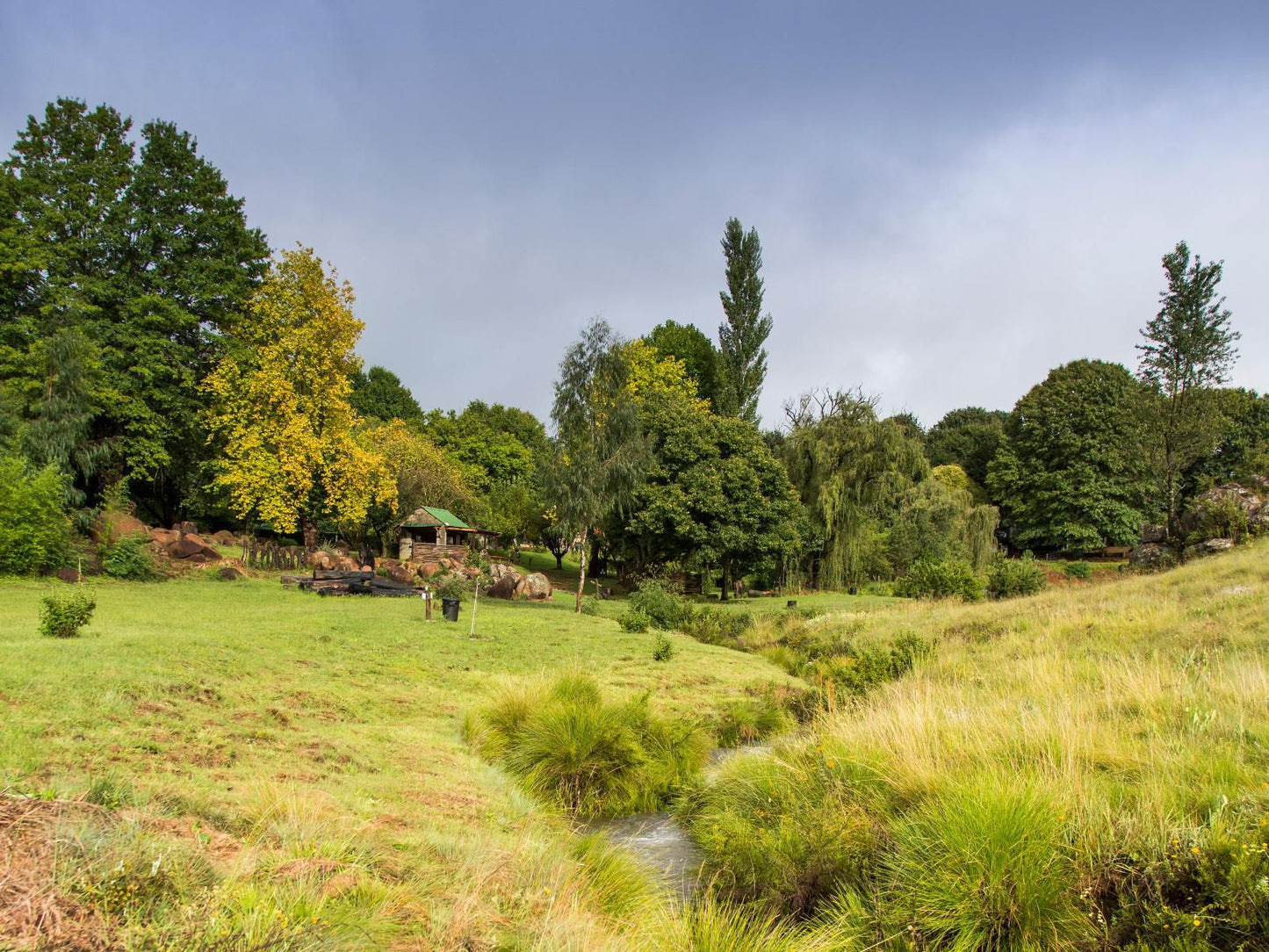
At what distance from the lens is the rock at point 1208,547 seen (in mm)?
20203

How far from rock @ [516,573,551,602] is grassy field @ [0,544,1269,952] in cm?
1847

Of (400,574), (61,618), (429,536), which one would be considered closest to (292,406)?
(400,574)

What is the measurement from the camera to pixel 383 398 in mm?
63344

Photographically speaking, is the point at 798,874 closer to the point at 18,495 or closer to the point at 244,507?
the point at 18,495

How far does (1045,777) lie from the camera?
16.9 feet

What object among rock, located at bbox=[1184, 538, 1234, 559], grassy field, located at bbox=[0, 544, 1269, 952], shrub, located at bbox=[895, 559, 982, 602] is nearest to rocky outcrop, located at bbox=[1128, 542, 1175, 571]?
rock, located at bbox=[1184, 538, 1234, 559]

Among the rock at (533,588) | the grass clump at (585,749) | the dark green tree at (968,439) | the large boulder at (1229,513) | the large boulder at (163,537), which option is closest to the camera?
the grass clump at (585,749)

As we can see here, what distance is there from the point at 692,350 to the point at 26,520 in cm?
4019

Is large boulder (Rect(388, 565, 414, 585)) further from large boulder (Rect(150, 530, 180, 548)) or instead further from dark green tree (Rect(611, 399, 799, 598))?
dark green tree (Rect(611, 399, 799, 598))

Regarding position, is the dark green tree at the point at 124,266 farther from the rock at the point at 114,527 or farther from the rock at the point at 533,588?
the rock at the point at 533,588

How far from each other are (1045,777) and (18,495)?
22.4 m

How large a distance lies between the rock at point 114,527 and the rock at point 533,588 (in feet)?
42.5

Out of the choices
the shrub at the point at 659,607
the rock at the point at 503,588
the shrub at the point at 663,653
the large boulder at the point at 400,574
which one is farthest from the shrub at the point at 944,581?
the large boulder at the point at 400,574

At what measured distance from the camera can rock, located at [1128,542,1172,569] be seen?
22.5m
